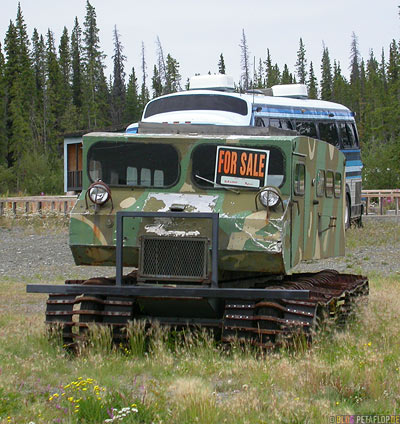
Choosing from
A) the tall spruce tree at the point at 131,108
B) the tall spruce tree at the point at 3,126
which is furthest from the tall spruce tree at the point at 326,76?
the tall spruce tree at the point at 3,126

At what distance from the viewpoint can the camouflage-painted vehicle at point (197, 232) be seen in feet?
28.2

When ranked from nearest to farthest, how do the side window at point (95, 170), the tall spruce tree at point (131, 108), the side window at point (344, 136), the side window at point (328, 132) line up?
the side window at point (95, 170) < the side window at point (328, 132) < the side window at point (344, 136) < the tall spruce tree at point (131, 108)

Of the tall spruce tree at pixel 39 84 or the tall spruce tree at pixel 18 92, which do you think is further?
the tall spruce tree at pixel 39 84

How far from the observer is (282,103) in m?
21.6

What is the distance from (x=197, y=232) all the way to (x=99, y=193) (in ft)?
4.27

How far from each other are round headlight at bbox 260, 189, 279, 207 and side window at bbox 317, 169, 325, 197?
1777 millimetres

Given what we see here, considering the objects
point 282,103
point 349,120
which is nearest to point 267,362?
point 282,103

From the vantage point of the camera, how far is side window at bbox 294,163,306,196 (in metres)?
9.41

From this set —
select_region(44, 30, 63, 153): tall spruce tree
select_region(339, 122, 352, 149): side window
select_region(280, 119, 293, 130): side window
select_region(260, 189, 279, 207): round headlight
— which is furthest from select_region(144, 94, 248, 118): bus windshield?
select_region(44, 30, 63, 153): tall spruce tree

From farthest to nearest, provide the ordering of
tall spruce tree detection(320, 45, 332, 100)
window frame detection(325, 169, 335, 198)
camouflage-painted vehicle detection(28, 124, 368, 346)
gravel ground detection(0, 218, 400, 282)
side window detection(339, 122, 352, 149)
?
tall spruce tree detection(320, 45, 332, 100) < side window detection(339, 122, 352, 149) < gravel ground detection(0, 218, 400, 282) < window frame detection(325, 169, 335, 198) < camouflage-painted vehicle detection(28, 124, 368, 346)

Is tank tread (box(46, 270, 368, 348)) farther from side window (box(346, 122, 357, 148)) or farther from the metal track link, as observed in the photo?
side window (box(346, 122, 357, 148))

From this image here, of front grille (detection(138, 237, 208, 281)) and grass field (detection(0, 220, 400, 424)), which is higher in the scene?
front grille (detection(138, 237, 208, 281))

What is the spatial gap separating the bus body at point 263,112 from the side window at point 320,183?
630 cm

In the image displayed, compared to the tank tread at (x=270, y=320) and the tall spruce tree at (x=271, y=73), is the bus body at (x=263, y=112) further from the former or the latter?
the tall spruce tree at (x=271, y=73)
